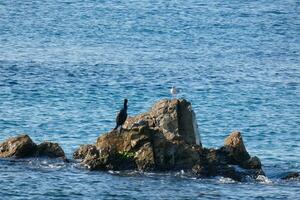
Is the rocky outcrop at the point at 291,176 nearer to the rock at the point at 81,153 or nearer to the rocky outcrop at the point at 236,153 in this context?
the rocky outcrop at the point at 236,153

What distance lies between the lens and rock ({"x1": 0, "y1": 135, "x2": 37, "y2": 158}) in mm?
41406

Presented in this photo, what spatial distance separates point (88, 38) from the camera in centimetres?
8438

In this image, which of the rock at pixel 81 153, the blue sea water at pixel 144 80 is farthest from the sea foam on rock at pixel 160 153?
the rock at pixel 81 153

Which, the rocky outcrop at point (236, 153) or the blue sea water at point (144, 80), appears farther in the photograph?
the rocky outcrop at point (236, 153)

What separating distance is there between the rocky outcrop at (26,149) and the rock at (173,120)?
3080 mm

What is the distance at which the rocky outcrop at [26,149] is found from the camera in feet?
136

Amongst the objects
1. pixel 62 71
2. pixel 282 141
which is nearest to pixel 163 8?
pixel 62 71

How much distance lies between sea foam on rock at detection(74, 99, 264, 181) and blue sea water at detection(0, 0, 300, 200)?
53 centimetres

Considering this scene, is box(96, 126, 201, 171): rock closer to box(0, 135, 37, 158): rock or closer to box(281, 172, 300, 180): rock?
box(0, 135, 37, 158): rock

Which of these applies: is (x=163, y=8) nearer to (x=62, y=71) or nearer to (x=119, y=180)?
(x=62, y=71)

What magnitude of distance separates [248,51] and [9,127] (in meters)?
33.2

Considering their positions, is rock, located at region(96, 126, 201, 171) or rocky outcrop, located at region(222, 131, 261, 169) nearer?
rock, located at region(96, 126, 201, 171)

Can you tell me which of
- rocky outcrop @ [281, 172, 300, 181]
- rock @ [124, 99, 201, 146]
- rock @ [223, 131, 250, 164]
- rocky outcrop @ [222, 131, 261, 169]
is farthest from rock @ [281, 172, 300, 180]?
rock @ [124, 99, 201, 146]

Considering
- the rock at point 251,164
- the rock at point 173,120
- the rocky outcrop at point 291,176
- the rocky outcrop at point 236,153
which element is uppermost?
the rock at point 173,120
